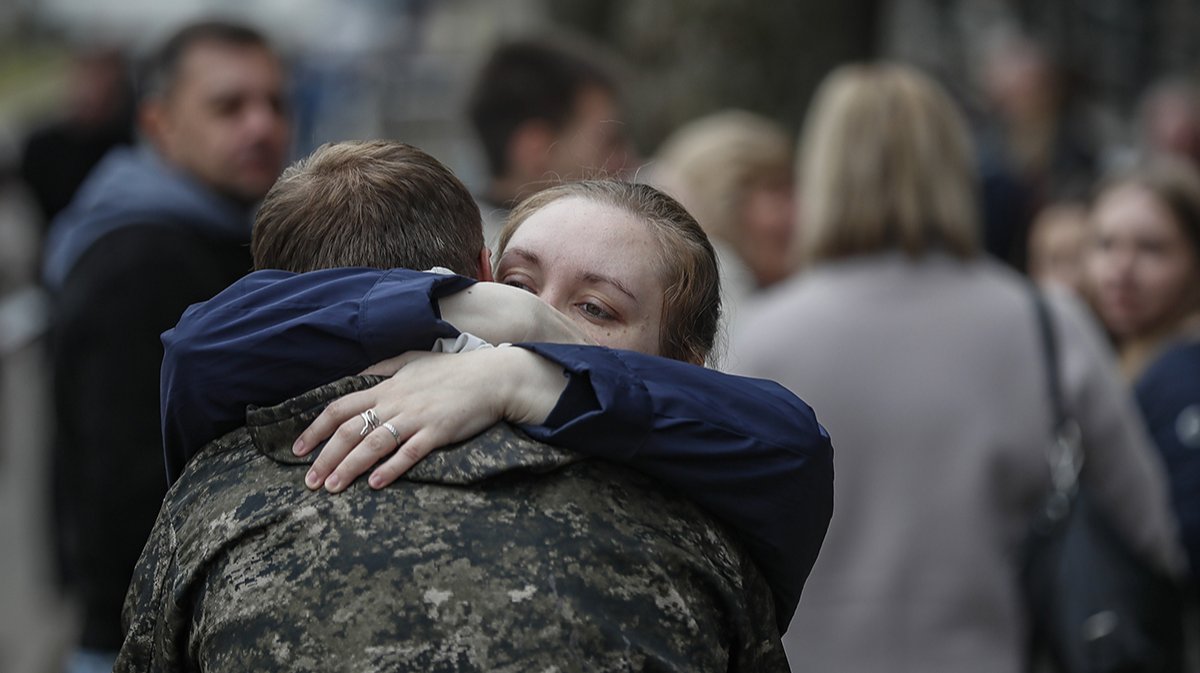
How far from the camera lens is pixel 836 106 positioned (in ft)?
14.1

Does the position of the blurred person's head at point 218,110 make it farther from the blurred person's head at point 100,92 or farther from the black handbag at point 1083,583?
the blurred person's head at point 100,92

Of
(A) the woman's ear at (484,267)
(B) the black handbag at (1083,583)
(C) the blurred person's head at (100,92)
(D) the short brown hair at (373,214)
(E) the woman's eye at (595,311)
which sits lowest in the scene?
(C) the blurred person's head at (100,92)

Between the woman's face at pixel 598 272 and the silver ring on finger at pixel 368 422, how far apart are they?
1.09ft

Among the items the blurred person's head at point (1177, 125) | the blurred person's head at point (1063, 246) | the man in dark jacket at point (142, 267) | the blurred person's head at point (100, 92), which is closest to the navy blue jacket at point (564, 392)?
the man in dark jacket at point (142, 267)

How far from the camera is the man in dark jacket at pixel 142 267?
3.60 metres

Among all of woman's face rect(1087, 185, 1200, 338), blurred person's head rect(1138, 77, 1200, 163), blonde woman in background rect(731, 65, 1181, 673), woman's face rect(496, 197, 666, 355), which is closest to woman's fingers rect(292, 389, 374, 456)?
woman's face rect(496, 197, 666, 355)

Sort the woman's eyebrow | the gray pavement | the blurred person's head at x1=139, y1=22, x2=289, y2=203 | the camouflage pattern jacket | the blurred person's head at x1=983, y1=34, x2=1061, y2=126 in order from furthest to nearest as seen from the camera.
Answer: the blurred person's head at x1=983, y1=34, x2=1061, y2=126 < the gray pavement < the blurred person's head at x1=139, y1=22, x2=289, y2=203 < the woman's eyebrow < the camouflage pattern jacket

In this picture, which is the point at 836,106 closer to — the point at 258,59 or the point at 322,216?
the point at 258,59

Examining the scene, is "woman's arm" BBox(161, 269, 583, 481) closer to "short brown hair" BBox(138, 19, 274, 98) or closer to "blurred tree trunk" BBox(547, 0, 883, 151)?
"short brown hair" BBox(138, 19, 274, 98)

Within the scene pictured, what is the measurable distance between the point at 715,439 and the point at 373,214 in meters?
0.46

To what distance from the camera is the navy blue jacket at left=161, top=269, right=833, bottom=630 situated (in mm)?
1799

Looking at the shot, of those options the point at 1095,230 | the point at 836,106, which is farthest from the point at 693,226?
the point at 1095,230

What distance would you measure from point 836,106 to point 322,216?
2613 mm

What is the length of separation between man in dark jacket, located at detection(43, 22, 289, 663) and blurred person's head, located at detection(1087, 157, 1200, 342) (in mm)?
2478
